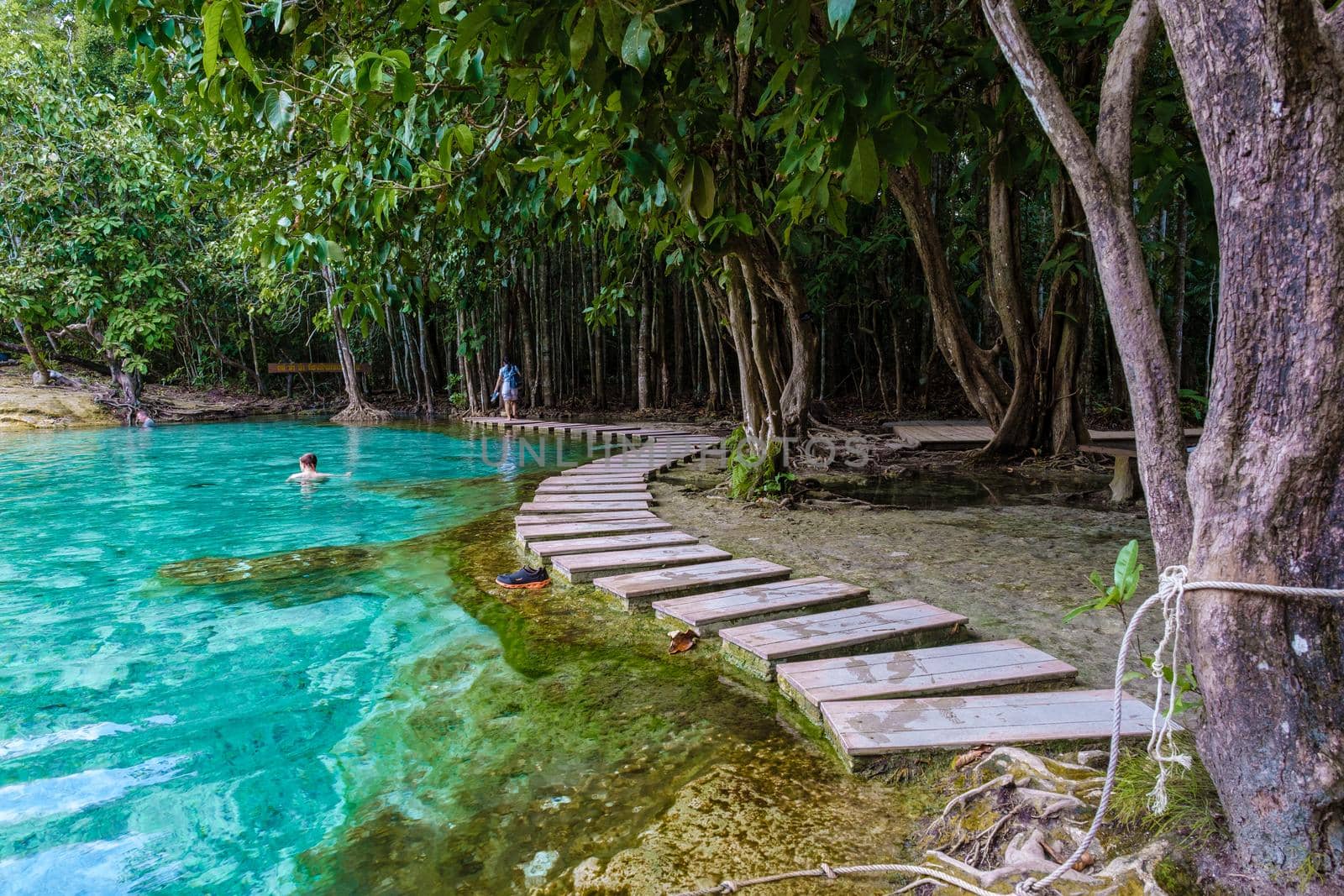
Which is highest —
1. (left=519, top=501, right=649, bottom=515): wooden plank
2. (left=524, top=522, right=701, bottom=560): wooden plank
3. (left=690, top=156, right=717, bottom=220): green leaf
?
(left=690, top=156, right=717, bottom=220): green leaf

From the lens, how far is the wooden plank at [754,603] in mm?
3248

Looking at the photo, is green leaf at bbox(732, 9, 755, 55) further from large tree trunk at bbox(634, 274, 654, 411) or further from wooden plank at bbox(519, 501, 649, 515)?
large tree trunk at bbox(634, 274, 654, 411)

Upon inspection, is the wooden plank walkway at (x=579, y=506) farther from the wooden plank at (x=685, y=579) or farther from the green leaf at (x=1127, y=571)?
the green leaf at (x=1127, y=571)

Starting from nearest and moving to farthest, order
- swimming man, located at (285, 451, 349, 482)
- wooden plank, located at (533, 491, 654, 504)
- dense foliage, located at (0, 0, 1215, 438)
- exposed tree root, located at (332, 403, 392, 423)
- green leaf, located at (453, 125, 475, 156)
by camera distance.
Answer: dense foliage, located at (0, 0, 1215, 438)
green leaf, located at (453, 125, 475, 156)
wooden plank, located at (533, 491, 654, 504)
swimming man, located at (285, 451, 349, 482)
exposed tree root, located at (332, 403, 392, 423)

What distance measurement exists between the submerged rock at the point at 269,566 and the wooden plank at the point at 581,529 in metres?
0.97

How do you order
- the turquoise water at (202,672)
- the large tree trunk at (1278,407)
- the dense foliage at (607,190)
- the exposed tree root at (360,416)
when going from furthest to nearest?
the exposed tree root at (360,416) < the dense foliage at (607,190) < the turquoise water at (202,672) < the large tree trunk at (1278,407)

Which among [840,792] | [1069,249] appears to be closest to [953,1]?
[1069,249]

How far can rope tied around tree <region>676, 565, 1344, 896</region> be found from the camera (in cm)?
135

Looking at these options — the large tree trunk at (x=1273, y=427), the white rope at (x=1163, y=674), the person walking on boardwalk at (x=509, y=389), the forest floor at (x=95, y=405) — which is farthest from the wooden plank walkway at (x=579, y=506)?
the forest floor at (x=95, y=405)

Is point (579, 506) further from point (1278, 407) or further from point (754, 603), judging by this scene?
point (1278, 407)

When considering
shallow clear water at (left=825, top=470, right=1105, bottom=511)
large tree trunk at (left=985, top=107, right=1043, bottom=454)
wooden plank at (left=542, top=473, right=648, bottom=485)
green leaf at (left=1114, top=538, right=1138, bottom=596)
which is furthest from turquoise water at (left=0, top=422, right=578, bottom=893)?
large tree trunk at (left=985, top=107, right=1043, bottom=454)

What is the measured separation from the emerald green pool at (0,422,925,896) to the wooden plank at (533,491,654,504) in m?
0.99

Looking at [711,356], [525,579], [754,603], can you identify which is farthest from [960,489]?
[711,356]

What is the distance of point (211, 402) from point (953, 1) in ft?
57.9
